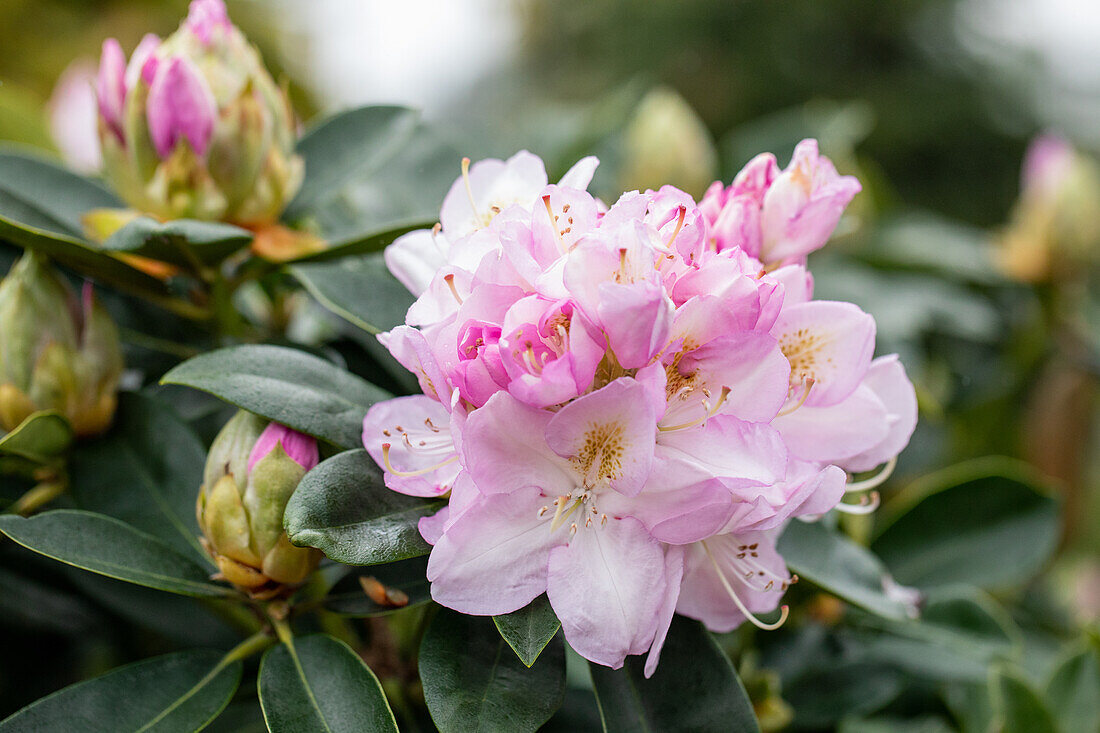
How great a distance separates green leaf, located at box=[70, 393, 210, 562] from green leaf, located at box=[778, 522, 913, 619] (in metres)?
0.42

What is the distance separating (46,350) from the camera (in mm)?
592

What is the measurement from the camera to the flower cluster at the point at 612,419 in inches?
16.5

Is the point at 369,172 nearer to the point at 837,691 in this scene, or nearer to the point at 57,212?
the point at 57,212

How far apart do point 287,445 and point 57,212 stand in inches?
14.5

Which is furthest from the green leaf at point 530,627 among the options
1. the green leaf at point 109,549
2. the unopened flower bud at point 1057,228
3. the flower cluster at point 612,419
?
the unopened flower bud at point 1057,228

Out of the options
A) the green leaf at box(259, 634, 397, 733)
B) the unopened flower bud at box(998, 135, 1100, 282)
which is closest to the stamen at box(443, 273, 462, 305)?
the green leaf at box(259, 634, 397, 733)

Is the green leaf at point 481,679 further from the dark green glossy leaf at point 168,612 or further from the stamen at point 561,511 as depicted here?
the dark green glossy leaf at point 168,612

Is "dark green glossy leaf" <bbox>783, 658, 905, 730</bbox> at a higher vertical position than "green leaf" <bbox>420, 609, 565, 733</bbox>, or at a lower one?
lower

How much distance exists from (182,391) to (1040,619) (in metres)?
1.28

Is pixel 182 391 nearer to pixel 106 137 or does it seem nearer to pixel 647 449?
pixel 106 137

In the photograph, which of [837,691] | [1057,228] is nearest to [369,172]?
[837,691]

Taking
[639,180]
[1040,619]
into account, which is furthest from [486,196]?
[1040,619]

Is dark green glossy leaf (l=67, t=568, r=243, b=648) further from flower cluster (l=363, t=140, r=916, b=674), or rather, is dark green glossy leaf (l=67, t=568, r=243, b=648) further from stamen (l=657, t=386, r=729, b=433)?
stamen (l=657, t=386, r=729, b=433)

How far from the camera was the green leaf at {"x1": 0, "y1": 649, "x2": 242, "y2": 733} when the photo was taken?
500mm
